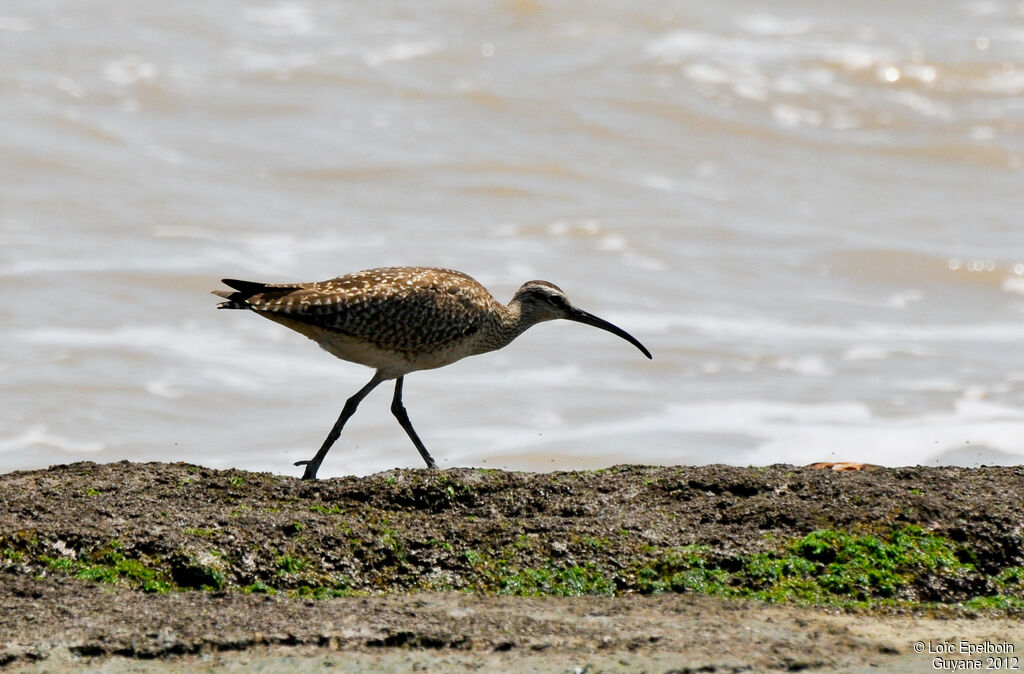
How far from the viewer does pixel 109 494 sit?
573cm

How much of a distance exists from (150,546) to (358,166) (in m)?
12.0

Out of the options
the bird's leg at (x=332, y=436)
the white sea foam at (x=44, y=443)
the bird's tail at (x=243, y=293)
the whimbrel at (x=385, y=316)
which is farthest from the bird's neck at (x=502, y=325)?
the white sea foam at (x=44, y=443)

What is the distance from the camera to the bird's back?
25.4 feet

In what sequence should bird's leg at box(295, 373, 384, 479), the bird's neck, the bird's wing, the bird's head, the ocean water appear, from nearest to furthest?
bird's leg at box(295, 373, 384, 479) < the bird's wing < the bird's neck < the bird's head < the ocean water

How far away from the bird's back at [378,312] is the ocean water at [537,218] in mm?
1847

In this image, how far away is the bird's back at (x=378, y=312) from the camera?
7730 mm

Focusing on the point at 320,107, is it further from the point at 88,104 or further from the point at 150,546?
the point at 150,546

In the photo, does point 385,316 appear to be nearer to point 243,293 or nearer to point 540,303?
point 243,293

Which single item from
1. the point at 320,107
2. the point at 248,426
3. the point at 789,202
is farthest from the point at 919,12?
the point at 248,426

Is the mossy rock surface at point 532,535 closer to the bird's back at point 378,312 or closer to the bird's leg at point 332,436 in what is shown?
the bird's leg at point 332,436

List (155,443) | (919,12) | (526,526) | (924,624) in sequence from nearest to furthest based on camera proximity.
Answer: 1. (924,624)
2. (526,526)
3. (155,443)
4. (919,12)

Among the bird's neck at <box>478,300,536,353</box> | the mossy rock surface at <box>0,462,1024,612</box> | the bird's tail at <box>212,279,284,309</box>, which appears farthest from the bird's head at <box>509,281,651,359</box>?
the mossy rock surface at <box>0,462,1024,612</box>

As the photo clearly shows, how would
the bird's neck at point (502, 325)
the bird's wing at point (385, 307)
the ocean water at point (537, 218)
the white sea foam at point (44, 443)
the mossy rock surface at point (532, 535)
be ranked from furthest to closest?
the ocean water at point (537, 218), the white sea foam at point (44, 443), the bird's neck at point (502, 325), the bird's wing at point (385, 307), the mossy rock surface at point (532, 535)

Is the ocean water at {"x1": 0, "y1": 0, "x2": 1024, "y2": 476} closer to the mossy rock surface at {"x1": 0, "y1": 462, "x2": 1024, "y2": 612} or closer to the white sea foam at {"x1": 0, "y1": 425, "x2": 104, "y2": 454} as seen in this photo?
the white sea foam at {"x1": 0, "y1": 425, "x2": 104, "y2": 454}
